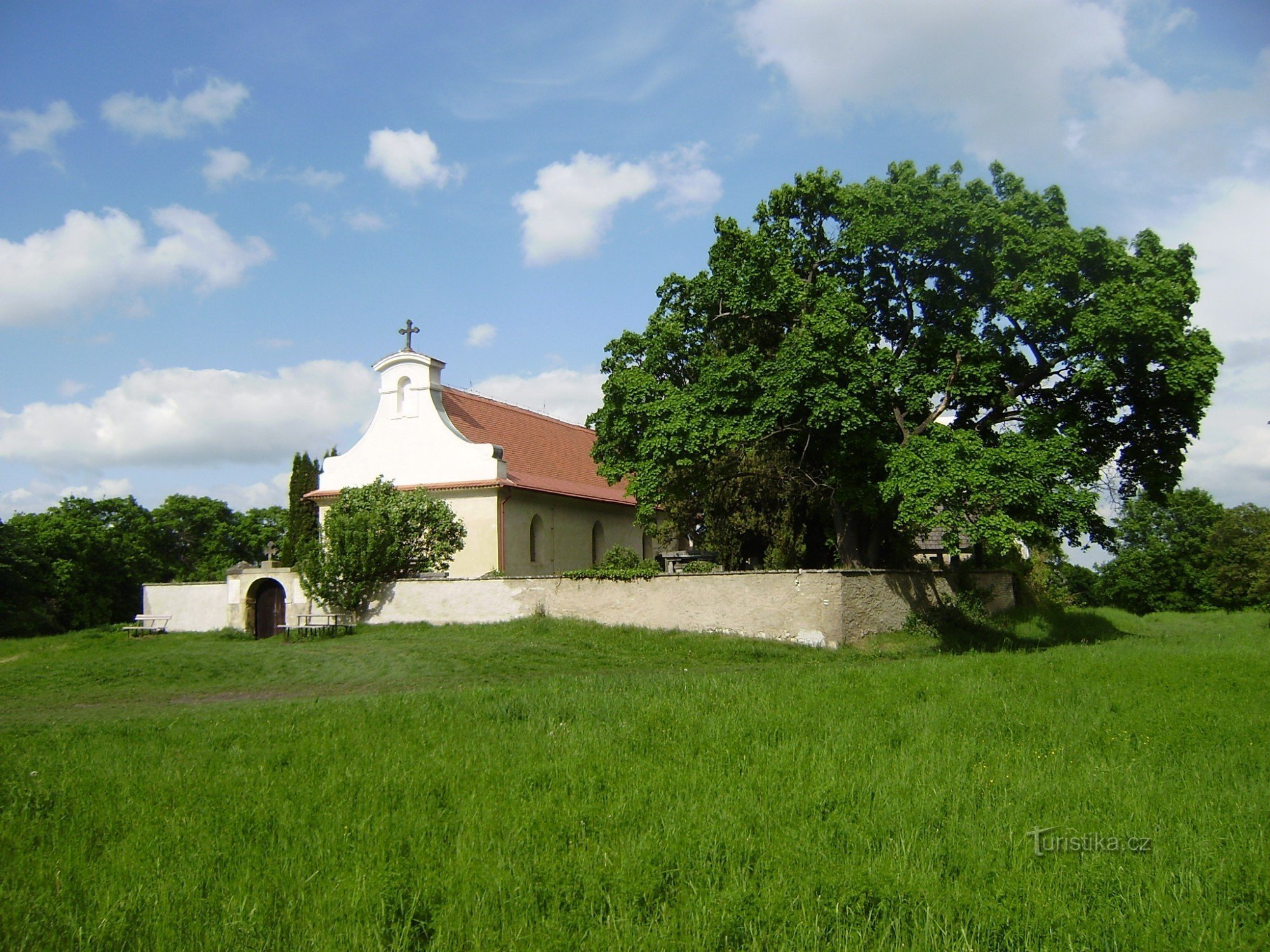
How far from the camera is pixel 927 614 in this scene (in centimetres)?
2331

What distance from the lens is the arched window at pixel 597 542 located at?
113 feet

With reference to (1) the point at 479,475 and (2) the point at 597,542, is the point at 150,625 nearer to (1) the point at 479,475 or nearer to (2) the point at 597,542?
(1) the point at 479,475

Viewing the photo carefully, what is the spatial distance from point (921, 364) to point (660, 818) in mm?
A: 18819

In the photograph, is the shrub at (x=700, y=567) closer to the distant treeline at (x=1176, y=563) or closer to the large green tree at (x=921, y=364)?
the large green tree at (x=921, y=364)

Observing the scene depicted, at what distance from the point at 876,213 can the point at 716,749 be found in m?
17.8

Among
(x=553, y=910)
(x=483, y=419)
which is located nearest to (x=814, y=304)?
(x=483, y=419)

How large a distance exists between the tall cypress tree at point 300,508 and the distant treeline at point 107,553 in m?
6.09

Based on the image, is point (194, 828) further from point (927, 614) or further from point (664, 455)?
point (927, 614)

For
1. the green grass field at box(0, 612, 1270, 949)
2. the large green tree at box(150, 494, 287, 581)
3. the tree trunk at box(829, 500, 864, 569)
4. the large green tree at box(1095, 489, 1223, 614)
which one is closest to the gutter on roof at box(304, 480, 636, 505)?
the tree trunk at box(829, 500, 864, 569)

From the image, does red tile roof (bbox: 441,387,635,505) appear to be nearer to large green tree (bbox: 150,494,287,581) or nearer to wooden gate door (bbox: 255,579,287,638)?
wooden gate door (bbox: 255,579,287,638)

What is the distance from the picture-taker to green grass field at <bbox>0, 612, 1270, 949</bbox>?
4.42 meters

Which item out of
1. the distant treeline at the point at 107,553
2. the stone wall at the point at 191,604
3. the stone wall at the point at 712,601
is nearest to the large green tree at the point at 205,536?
the distant treeline at the point at 107,553

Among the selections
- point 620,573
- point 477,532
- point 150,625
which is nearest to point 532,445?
point 477,532

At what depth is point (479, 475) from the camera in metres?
29.6
